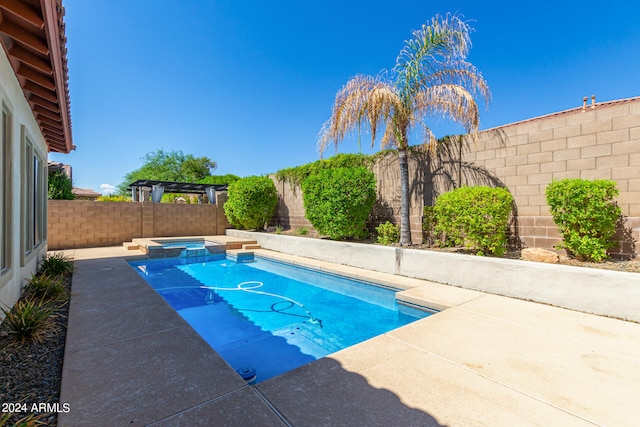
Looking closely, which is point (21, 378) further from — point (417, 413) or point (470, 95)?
point (470, 95)

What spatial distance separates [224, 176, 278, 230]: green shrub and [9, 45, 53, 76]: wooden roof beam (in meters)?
9.56

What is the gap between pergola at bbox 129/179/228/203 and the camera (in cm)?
1619

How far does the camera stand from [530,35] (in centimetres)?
975

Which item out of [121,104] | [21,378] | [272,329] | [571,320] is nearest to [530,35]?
[571,320]

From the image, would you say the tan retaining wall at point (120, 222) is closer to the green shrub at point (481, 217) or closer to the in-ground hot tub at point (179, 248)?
the in-ground hot tub at point (179, 248)

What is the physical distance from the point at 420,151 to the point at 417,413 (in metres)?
7.41

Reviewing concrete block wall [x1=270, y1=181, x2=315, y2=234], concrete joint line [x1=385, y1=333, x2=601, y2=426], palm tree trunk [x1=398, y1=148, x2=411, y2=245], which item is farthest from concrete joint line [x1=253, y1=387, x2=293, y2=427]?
concrete block wall [x1=270, y1=181, x2=315, y2=234]

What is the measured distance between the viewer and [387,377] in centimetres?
262

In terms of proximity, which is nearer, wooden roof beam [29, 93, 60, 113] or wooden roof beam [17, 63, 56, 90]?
wooden roof beam [17, 63, 56, 90]

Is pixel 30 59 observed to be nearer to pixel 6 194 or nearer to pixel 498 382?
pixel 6 194

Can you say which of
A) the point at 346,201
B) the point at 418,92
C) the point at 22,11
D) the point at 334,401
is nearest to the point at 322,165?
the point at 346,201

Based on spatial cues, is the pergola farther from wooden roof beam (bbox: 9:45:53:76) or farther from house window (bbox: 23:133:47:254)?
wooden roof beam (bbox: 9:45:53:76)

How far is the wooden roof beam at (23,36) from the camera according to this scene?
3.24m

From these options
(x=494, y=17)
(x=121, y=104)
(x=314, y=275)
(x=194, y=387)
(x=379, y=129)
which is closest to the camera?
(x=194, y=387)
